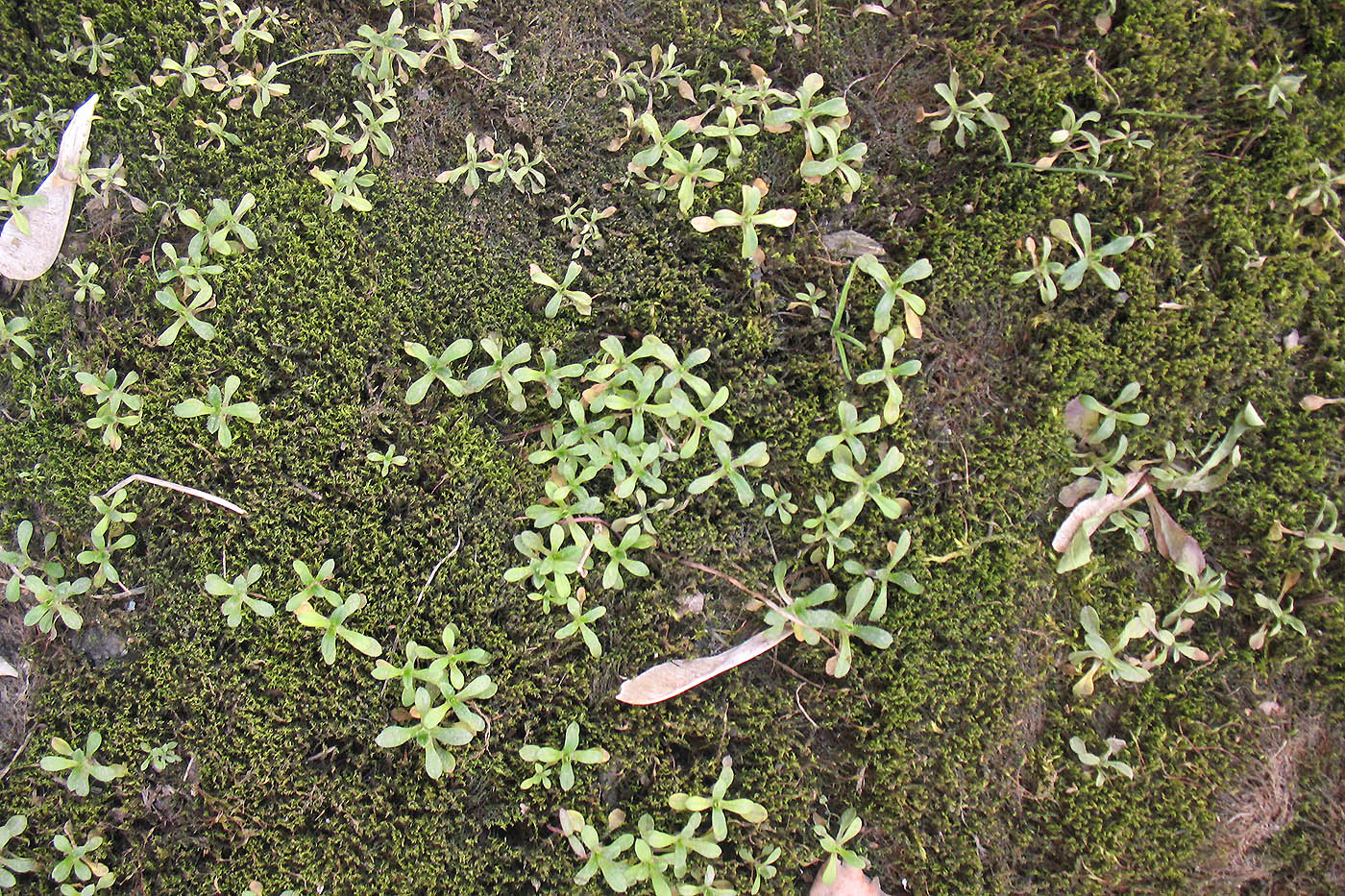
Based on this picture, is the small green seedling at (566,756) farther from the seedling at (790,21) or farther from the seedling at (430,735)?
the seedling at (790,21)

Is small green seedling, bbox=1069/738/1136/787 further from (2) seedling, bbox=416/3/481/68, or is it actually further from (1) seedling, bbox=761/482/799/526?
(2) seedling, bbox=416/3/481/68

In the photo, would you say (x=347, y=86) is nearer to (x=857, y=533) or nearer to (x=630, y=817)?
(x=857, y=533)

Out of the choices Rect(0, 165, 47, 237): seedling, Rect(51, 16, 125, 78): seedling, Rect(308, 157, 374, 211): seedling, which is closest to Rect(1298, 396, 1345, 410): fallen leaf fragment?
Rect(308, 157, 374, 211): seedling

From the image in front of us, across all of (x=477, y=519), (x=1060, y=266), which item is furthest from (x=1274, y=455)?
(x=477, y=519)

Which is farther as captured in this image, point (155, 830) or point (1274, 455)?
point (1274, 455)

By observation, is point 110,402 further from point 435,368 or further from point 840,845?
point 840,845

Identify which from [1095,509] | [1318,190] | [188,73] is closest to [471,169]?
[188,73]

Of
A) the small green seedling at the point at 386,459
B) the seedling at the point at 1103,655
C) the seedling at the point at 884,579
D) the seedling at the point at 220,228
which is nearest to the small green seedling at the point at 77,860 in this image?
the small green seedling at the point at 386,459
